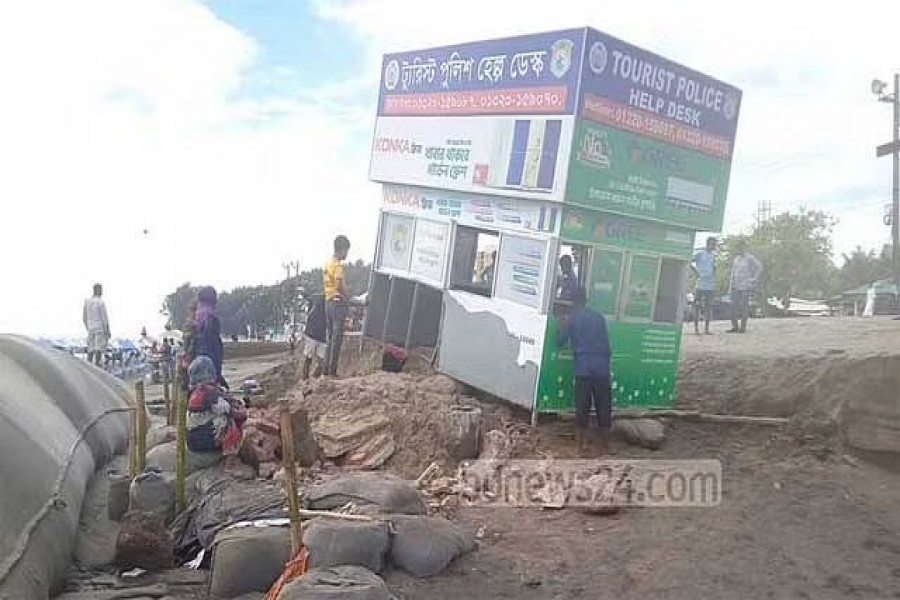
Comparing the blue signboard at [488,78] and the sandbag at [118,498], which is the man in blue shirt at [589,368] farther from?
the sandbag at [118,498]

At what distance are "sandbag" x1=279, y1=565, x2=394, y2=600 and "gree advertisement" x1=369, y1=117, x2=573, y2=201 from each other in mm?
4615

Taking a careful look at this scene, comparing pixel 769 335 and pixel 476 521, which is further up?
pixel 769 335

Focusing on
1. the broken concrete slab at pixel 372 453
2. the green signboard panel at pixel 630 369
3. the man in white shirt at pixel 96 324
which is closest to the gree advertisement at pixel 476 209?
the green signboard panel at pixel 630 369

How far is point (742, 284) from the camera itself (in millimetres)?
15883

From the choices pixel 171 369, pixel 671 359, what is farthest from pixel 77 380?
pixel 671 359

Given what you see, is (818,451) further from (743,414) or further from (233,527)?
(233,527)

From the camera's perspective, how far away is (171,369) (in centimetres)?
1300

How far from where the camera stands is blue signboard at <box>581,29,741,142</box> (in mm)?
8938

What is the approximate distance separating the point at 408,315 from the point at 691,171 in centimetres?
374

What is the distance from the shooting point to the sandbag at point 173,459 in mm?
A: 8281

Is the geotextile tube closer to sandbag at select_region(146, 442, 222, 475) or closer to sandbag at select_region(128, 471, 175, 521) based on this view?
sandbag at select_region(128, 471, 175, 521)

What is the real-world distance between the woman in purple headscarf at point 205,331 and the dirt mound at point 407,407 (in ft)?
4.41

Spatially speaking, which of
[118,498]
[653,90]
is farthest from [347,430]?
[653,90]

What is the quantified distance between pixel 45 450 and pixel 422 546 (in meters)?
3.39
